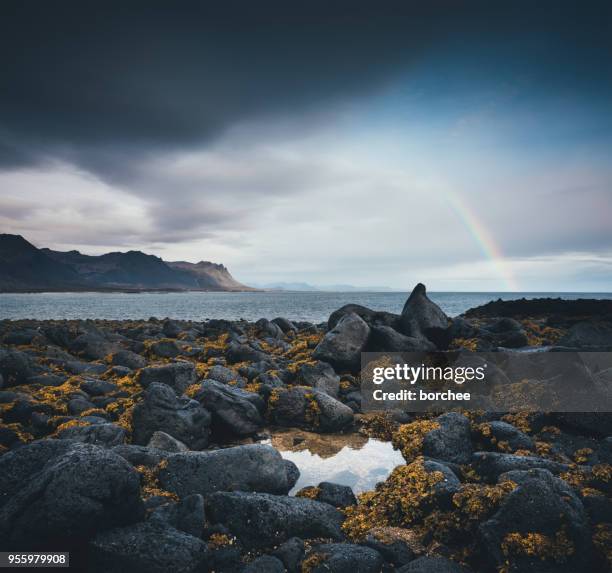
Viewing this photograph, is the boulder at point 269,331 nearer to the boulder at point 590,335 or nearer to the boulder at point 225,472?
the boulder at point 590,335

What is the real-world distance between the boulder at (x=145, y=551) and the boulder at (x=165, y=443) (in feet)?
12.3

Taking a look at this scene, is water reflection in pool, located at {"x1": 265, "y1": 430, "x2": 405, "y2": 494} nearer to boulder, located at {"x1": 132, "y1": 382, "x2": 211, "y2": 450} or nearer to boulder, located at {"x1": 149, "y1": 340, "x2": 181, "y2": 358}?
boulder, located at {"x1": 132, "y1": 382, "x2": 211, "y2": 450}

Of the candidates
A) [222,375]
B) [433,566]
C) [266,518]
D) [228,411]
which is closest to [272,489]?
[266,518]

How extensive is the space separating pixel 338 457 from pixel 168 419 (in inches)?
180

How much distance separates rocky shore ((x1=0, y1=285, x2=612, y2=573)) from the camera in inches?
208

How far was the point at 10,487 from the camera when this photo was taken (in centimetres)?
588

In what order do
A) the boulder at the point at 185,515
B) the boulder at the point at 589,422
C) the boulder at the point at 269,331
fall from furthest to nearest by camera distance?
the boulder at the point at 269,331 < the boulder at the point at 589,422 < the boulder at the point at 185,515

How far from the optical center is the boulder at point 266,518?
245 inches

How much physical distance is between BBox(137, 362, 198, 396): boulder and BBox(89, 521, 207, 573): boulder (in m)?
8.62

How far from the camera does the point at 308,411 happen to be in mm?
12461

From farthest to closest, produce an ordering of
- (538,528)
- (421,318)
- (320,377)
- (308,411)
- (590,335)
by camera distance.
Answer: (421,318)
(590,335)
(320,377)
(308,411)
(538,528)

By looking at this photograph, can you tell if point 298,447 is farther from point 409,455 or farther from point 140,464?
point 140,464

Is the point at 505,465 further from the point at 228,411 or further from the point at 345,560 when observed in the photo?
the point at 228,411

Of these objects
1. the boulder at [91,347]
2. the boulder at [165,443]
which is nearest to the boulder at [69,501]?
the boulder at [165,443]
